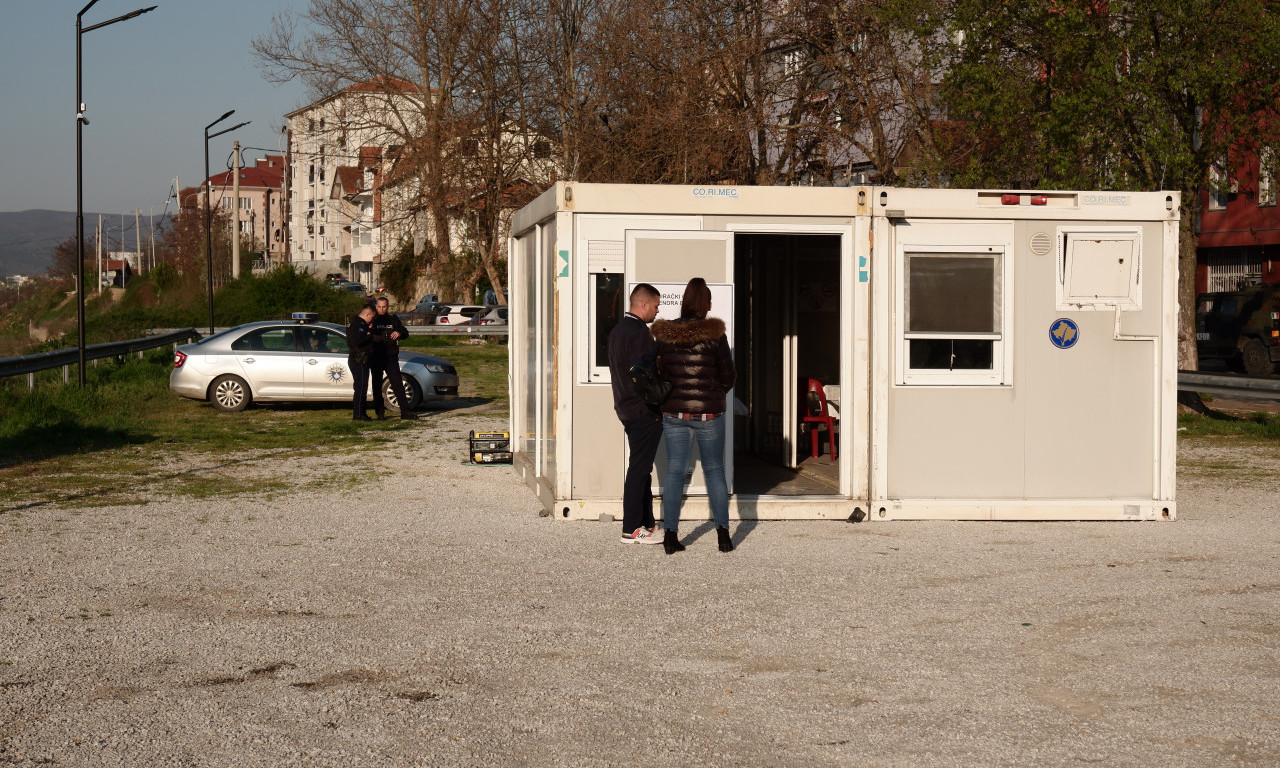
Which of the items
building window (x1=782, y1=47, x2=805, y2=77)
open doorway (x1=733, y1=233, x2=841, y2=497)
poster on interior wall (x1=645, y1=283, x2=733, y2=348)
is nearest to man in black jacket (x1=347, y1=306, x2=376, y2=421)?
open doorway (x1=733, y1=233, x2=841, y2=497)

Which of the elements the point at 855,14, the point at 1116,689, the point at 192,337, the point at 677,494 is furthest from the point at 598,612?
the point at 192,337

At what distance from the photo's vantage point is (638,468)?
9.45m

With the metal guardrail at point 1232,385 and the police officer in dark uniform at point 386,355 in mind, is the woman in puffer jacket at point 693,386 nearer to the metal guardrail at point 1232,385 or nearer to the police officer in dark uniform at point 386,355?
the metal guardrail at point 1232,385

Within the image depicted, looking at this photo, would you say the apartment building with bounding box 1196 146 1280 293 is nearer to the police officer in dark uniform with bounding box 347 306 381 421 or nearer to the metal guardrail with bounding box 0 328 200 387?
the metal guardrail with bounding box 0 328 200 387

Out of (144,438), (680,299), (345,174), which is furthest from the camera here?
(345,174)

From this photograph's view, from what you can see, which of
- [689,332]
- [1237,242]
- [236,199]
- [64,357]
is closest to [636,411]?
[689,332]

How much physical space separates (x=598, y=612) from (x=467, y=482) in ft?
19.1

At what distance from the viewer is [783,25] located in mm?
29469

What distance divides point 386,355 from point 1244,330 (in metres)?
20.3

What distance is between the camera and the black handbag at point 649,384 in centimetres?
894

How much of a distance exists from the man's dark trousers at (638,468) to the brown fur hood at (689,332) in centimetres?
64

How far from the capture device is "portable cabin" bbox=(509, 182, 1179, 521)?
1051 cm

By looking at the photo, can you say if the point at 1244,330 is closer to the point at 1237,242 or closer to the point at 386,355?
the point at 1237,242

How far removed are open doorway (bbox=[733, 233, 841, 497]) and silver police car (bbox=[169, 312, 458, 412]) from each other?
25.0 ft
